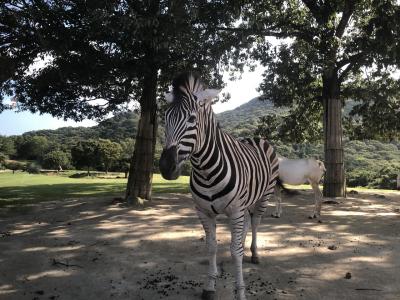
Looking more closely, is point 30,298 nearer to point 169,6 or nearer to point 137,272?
point 137,272

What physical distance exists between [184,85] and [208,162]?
1.03 metres

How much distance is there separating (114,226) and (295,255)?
4.90m

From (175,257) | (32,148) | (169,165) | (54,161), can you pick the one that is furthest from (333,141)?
(32,148)

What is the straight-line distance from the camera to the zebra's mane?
4.54m

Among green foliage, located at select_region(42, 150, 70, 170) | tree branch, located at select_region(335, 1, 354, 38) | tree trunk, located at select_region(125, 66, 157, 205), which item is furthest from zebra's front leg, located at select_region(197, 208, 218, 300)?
green foliage, located at select_region(42, 150, 70, 170)

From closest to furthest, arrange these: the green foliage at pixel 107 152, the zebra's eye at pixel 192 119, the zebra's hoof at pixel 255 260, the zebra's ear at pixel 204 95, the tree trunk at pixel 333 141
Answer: the zebra's eye at pixel 192 119 < the zebra's ear at pixel 204 95 < the zebra's hoof at pixel 255 260 < the tree trunk at pixel 333 141 < the green foliage at pixel 107 152

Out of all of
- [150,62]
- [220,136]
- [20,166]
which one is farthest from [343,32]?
[20,166]

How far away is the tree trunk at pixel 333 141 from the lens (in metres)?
17.3

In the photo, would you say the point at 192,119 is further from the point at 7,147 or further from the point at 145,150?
the point at 7,147

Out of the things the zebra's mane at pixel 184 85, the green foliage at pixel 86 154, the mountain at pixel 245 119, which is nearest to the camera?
the zebra's mane at pixel 184 85

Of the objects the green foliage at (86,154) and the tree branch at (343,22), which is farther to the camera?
the green foliage at (86,154)

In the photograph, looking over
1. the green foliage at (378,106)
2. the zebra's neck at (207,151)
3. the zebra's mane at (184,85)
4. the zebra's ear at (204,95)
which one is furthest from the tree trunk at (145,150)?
the green foliage at (378,106)

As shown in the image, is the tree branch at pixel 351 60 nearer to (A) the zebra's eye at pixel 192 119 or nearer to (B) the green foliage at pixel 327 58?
(B) the green foliage at pixel 327 58

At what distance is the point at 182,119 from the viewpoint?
432 centimetres
